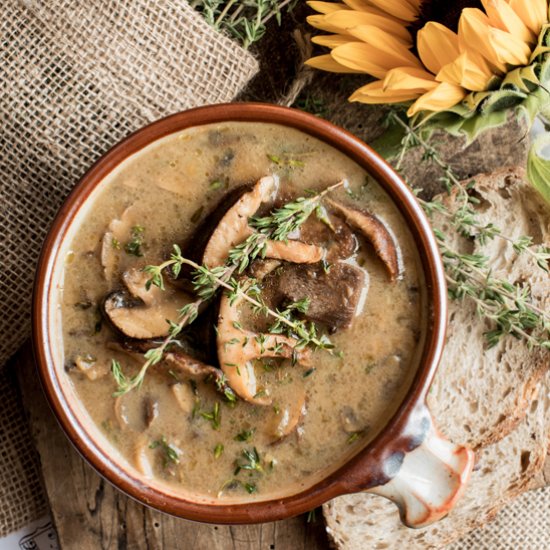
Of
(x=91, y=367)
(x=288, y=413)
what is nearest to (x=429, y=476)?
(x=288, y=413)

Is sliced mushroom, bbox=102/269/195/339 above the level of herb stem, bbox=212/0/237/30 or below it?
below

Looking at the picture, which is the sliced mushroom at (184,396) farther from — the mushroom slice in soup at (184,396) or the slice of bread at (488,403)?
the slice of bread at (488,403)

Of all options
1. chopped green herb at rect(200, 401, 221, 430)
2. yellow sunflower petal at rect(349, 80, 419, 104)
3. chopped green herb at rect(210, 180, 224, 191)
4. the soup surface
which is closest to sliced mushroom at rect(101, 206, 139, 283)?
the soup surface

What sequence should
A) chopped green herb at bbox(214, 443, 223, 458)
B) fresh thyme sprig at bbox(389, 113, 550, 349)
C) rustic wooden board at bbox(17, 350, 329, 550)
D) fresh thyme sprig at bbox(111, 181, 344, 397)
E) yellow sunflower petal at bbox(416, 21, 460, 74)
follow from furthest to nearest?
rustic wooden board at bbox(17, 350, 329, 550) < fresh thyme sprig at bbox(389, 113, 550, 349) < yellow sunflower petal at bbox(416, 21, 460, 74) < chopped green herb at bbox(214, 443, 223, 458) < fresh thyme sprig at bbox(111, 181, 344, 397)

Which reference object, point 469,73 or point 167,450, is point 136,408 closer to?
point 167,450

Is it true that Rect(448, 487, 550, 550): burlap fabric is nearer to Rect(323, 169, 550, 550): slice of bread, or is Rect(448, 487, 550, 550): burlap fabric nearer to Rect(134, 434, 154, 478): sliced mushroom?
Rect(323, 169, 550, 550): slice of bread

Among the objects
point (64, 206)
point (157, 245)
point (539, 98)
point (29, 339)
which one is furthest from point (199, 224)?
point (539, 98)
